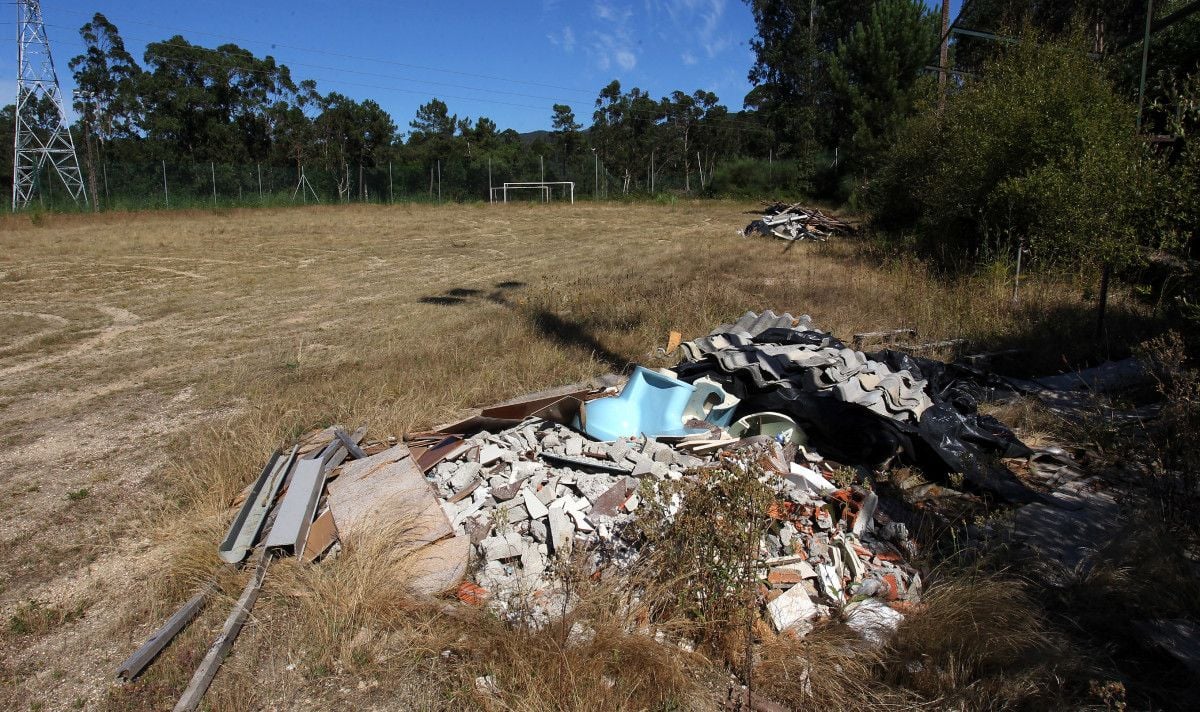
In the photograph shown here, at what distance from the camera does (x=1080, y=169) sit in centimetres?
895

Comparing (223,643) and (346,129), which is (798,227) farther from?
(346,129)

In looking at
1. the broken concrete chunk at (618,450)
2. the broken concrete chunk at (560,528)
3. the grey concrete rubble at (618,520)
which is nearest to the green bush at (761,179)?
the broken concrete chunk at (618,450)

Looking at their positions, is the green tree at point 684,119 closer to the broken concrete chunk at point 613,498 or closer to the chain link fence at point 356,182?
the chain link fence at point 356,182

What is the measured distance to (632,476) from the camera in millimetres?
4277

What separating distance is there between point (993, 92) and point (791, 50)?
37.9 meters

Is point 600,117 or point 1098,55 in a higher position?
point 600,117

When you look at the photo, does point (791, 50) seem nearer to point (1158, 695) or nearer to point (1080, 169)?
point (1080, 169)

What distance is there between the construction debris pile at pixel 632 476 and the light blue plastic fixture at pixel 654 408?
0.01 m

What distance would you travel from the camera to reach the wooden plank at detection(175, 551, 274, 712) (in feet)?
9.44

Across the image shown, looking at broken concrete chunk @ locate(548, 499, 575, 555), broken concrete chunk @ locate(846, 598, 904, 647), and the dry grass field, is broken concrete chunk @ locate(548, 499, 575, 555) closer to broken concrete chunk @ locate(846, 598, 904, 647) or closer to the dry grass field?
the dry grass field

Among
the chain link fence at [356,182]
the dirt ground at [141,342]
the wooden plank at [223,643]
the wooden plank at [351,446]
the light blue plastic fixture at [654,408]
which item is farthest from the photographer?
the chain link fence at [356,182]

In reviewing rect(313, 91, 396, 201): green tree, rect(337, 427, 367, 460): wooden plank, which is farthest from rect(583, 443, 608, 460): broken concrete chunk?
rect(313, 91, 396, 201): green tree

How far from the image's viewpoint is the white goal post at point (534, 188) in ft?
117

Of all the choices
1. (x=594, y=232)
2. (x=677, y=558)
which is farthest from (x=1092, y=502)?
(x=594, y=232)
